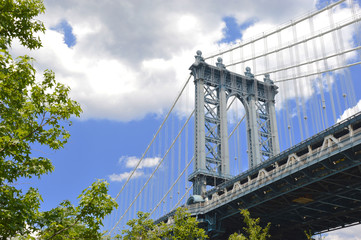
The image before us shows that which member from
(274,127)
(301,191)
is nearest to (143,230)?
(301,191)

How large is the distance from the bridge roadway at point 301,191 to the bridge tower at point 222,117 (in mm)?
5889

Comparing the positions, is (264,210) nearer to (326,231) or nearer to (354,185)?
(326,231)

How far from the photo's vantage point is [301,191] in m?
41.4

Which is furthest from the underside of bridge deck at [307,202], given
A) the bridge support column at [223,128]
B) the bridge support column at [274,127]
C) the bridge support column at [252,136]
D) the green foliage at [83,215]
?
the green foliage at [83,215]

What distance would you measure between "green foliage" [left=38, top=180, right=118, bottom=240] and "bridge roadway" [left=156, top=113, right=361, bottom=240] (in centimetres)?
2482

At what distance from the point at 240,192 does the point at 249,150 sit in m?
23.6

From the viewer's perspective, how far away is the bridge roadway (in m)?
34.7

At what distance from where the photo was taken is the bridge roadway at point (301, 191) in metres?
34.7

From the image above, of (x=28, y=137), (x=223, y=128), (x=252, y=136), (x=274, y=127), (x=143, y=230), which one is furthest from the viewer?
(x=274, y=127)

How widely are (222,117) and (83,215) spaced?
53.7m

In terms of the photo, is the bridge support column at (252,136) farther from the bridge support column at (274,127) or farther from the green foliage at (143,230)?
the green foliage at (143,230)

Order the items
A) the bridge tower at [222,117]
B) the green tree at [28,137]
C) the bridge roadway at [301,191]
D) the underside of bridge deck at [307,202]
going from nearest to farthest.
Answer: the green tree at [28,137], the bridge roadway at [301,191], the underside of bridge deck at [307,202], the bridge tower at [222,117]

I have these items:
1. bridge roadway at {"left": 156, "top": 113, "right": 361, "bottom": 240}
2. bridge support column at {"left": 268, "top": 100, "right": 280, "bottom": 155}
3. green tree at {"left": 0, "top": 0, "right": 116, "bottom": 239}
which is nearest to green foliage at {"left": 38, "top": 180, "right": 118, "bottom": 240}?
green tree at {"left": 0, "top": 0, "right": 116, "bottom": 239}

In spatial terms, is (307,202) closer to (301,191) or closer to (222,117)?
(301,191)
